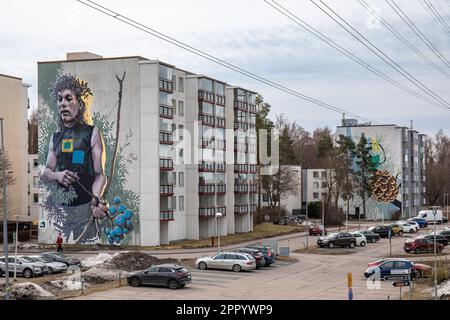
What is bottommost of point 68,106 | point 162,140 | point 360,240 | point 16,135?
point 360,240

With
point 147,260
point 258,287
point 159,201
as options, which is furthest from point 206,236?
point 258,287

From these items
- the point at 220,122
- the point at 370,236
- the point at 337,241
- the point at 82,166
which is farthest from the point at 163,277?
the point at 220,122

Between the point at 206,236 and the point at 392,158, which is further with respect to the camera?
the point at 392,158

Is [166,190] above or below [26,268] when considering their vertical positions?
above

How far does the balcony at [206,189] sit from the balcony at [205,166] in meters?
1.54

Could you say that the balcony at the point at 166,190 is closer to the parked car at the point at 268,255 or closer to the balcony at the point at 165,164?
the balcony at the point at 165,164

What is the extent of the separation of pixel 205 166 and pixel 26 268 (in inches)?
1187

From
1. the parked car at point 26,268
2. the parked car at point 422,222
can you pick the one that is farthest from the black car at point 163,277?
the parked car at point 422,222

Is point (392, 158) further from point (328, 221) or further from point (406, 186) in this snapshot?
point (328, 221)

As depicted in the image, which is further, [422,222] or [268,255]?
[422,222]

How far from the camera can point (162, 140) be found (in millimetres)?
61625

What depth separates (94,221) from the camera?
61719mm

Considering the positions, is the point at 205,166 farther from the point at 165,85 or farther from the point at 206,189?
the point at 165,85

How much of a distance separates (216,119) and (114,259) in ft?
101
